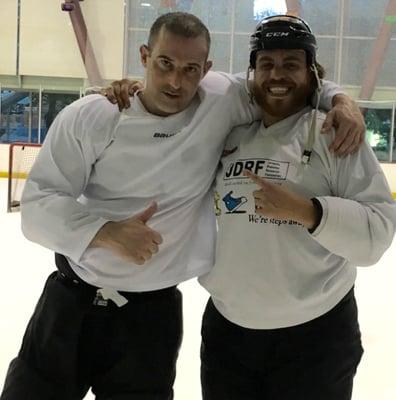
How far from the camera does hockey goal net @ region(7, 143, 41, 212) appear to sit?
7.86 metres

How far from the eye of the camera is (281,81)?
147 centimetres

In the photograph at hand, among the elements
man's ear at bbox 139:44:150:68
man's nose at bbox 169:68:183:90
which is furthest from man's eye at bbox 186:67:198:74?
man's ear at bbox 139:44:150:68

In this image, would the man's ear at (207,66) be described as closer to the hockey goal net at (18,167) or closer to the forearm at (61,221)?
the forearm at (61,221)

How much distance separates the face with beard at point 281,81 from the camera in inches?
57.7

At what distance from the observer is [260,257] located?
1.44 meters

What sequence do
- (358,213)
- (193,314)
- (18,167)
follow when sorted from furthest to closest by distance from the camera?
(18,167) < (193,314) < (358,213)

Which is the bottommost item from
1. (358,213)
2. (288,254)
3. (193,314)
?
(193,314)

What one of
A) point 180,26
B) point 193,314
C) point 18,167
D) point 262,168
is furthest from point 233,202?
point 18,167

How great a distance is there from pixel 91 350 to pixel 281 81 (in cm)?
80

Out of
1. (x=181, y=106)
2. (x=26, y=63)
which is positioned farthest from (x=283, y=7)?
(x=181, y=106)

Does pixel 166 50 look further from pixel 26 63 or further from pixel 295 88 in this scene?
pixel 26 63

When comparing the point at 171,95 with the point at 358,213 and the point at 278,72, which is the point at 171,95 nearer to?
the point at 278,72

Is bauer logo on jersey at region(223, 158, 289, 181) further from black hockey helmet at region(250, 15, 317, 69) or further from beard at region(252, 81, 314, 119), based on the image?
black hockey helmet at region(250, 15, 317, 69)

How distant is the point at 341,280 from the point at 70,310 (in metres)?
0.67
